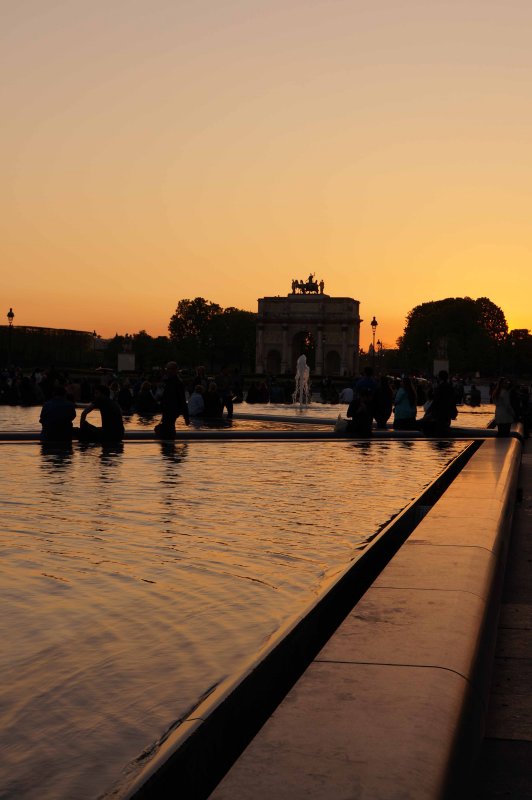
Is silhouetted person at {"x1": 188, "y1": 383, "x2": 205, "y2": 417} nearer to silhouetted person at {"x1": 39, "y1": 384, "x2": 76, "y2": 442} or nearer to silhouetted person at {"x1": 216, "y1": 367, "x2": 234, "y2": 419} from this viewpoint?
silhouetted person at {"x1": 216, "y1": 367, "x2": 234, "y2": 419}

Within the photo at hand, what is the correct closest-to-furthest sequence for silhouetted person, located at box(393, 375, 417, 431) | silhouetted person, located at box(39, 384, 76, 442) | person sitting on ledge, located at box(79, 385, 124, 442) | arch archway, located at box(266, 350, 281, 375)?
silhouetted person, located at box(39, 384, 76, 442) → person sitting on ledge, located at box(79, 385, 124, 442) → silhouetted person, located at box(393, 375, 417, 431) → arch archway, located at box(266, 350, 281, 375)

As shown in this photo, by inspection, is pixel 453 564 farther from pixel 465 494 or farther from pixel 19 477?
pixel 19 477

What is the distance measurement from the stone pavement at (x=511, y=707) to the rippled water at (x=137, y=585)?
1.00 metres

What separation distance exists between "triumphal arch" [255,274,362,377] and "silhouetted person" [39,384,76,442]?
112475 millimetres

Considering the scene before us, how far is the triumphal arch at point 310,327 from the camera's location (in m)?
130

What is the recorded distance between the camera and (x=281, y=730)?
320 cm

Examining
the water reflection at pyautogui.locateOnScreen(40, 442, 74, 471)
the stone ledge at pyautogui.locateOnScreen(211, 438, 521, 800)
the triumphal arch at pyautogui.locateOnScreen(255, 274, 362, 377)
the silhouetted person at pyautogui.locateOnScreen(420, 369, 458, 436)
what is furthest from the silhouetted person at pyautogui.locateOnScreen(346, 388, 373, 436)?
the triumphal arch at pyautogui.locateOnScreen(255, 274, 362, 377)

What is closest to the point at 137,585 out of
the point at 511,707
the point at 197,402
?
the point at 511,707

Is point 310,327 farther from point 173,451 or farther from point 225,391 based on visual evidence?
point 173,451

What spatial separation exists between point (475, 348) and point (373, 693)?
12028cm

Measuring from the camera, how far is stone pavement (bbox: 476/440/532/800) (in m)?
3.61

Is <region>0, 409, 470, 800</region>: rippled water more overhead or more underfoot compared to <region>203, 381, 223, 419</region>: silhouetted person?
more underfoot

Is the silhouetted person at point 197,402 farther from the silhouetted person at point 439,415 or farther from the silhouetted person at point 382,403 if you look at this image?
the silhouetted person at point 439,415

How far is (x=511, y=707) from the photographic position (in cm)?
440
